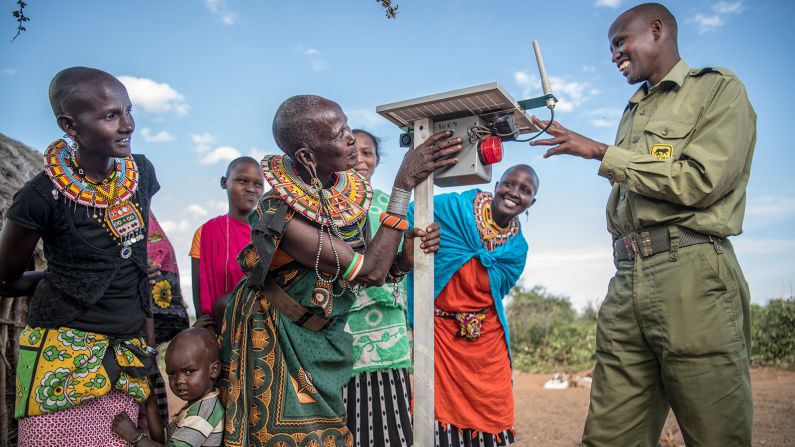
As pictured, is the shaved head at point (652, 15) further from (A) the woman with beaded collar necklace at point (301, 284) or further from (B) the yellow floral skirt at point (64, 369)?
(B) the yellow floral skirt at point (64, 369)

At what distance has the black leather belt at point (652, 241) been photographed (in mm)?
2693

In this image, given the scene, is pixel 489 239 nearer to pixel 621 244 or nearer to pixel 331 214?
pixel 621 244

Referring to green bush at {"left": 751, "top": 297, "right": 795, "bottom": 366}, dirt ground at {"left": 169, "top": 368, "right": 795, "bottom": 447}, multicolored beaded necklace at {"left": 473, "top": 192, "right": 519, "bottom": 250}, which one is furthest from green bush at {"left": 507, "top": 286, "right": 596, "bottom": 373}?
multicolored beaded necklace at {"left": 473, "top": 192, "right": 519, "bottom": 250}

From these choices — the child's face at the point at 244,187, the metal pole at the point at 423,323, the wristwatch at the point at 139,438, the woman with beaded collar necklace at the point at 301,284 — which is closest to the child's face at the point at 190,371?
the woman with beaded collar necklace at the point at 301,284

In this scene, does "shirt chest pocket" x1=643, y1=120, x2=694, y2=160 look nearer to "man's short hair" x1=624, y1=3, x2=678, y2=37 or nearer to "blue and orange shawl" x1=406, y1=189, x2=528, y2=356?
"man's short hair" x1=624, y1=3, x2=678, y2=37

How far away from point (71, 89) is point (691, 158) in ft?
9.16

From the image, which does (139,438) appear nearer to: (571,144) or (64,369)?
(64,369)

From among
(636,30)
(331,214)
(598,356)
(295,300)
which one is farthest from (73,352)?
(636,30)

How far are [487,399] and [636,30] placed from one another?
2.63 m

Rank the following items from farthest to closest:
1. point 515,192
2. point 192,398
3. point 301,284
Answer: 1. point 515,192
2. point 192,398
3. point 301,284

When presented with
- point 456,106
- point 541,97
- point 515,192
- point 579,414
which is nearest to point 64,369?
point 456,106

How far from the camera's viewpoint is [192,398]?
2600 millimetres

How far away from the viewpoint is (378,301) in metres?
3.21

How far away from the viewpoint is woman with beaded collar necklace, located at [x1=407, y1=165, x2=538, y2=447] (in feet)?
13.5
